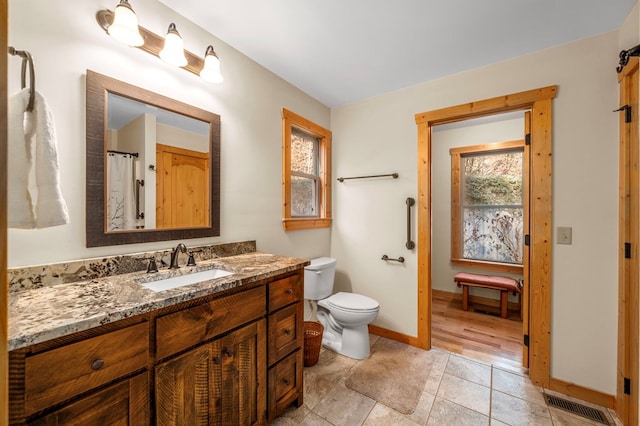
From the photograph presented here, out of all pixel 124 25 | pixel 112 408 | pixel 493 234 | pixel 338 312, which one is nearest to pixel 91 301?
pixel 112 408

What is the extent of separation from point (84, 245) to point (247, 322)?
0.86 meters

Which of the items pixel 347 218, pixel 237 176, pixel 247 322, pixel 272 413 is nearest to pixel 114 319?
pixel 247 322

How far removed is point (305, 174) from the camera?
2646 millimetres

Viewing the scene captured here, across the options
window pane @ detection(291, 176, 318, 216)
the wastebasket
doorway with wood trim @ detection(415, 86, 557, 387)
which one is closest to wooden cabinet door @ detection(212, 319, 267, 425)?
the wastebasket

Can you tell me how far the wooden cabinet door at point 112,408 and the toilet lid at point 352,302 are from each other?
1.50 meters

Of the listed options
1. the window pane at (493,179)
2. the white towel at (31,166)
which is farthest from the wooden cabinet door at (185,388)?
the window pane at (493,179)

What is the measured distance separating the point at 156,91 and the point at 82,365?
137 cm

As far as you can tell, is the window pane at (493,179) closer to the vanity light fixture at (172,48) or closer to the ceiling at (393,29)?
the ceiling at (393,29)

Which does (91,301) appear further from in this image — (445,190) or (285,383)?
(445,190)

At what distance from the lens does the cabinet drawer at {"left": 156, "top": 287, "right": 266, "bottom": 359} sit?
993 millimetres

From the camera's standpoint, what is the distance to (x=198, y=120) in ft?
5.48

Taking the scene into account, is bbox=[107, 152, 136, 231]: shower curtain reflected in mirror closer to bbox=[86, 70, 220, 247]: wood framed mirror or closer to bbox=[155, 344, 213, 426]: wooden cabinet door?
bbox=[86, 70, 220, 247]: wood framed mirror

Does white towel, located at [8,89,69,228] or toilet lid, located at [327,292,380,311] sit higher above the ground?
white towel, located at [8,89,69,228]

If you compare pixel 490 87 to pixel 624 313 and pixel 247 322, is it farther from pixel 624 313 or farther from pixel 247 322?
pixel 247 322
